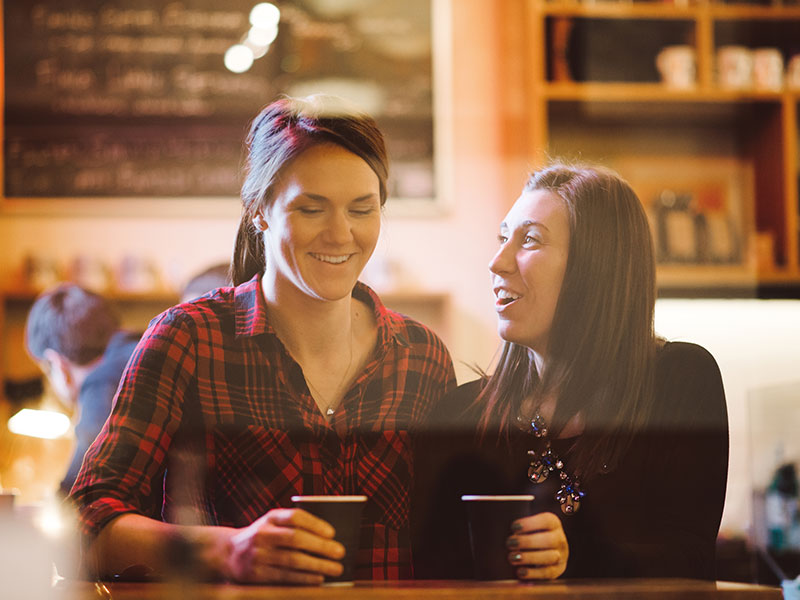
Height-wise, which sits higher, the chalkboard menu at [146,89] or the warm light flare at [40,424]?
the chalkboard menu at [146,89]

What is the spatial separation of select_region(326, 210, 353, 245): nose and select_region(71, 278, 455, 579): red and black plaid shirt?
0.07 meters

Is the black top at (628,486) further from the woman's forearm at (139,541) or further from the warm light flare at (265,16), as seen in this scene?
the warm light flare at (265,16)

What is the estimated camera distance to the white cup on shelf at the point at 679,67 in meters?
1.96

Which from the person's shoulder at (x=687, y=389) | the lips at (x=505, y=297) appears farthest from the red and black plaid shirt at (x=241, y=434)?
the person's shoulder at (x=687, y=389)

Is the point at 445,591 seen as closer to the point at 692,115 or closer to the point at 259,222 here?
the point at 259,222

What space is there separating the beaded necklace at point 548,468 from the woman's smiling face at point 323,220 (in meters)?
0.20

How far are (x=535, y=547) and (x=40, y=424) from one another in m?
1.38

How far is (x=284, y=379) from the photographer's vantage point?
795 millimetres

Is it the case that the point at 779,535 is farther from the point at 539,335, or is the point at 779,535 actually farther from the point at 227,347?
the point at 227,347

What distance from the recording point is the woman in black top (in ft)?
2.52

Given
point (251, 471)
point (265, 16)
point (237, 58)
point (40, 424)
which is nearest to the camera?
point (251, 471)

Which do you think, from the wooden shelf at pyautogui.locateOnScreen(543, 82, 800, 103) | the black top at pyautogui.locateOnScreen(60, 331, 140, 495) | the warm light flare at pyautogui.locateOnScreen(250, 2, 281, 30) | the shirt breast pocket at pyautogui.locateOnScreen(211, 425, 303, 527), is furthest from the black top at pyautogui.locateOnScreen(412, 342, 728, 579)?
the wooden shelf at pyautogui.locateOnScreen(543, 82, 800, 103)

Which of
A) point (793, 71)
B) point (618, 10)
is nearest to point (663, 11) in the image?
point (618, 10)

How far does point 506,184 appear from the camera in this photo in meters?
1.00
